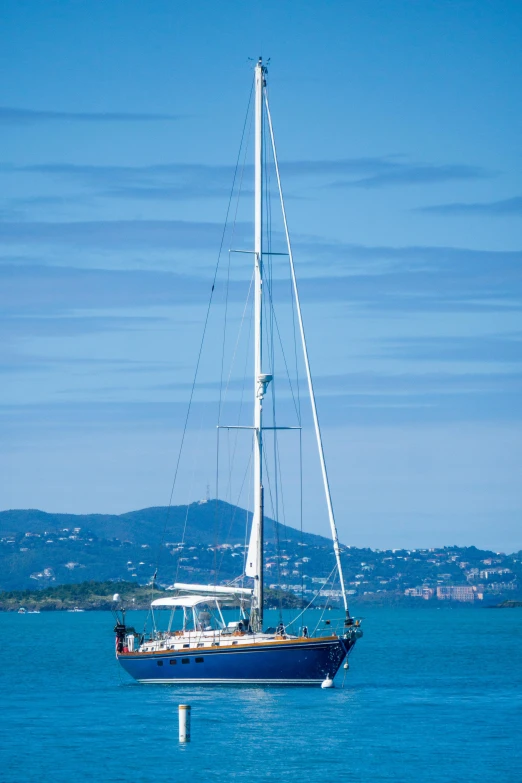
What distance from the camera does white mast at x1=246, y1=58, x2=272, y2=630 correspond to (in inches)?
2459

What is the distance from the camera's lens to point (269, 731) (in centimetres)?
5166

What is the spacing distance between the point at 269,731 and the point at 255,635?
8.66 metres

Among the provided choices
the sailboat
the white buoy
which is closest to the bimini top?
the sailboat

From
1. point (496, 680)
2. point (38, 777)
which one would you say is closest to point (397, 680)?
point (496, 680)

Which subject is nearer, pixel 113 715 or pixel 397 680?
pixel 113 715

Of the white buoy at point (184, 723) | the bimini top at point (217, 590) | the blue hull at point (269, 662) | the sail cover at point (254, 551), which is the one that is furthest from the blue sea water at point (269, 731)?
the sail cover at point (254, 551)

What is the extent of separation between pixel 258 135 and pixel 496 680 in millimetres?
31573

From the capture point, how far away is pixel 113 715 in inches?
2274

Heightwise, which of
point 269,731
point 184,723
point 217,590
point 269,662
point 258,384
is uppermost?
point 258,384

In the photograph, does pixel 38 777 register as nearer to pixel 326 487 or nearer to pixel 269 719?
pixel 269 719

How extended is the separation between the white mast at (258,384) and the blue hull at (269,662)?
6.91 feet

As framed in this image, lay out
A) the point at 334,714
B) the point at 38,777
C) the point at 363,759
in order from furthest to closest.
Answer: the point at 334,714 → the point at 363,759 → the point at 38,777

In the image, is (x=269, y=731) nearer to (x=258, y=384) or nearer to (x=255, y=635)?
(x=255, y=635)

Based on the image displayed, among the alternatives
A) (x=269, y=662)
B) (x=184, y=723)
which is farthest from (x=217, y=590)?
(x=184, y=723)
